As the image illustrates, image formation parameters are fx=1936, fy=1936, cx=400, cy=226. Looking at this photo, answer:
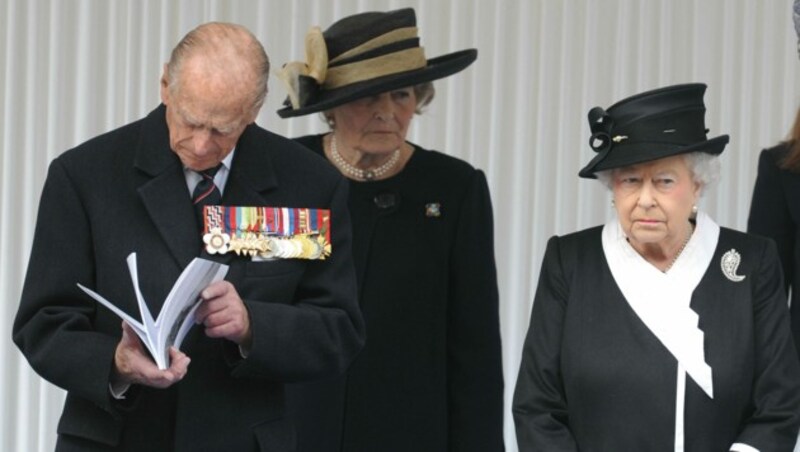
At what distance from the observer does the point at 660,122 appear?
4.73 m

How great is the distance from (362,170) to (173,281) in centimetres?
117

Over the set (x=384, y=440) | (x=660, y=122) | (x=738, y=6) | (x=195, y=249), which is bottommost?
(x=384, y=440)

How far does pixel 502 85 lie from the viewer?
6.79 m

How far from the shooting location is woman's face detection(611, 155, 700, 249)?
15.4ft

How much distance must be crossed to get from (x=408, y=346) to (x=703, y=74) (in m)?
2.04

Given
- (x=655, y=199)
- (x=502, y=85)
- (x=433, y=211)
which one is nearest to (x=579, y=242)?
(x=655, y=199)

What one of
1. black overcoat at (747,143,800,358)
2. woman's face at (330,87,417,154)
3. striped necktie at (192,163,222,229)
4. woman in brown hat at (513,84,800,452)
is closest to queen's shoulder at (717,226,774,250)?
woman in brown hat at (513,84,800,452)

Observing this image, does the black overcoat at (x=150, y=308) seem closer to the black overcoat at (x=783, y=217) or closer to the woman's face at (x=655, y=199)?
the woman's face at (x=655, y=199)

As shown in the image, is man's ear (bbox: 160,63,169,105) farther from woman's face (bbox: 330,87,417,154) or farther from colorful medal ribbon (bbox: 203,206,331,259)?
woman's face (bbox: 330,87,417,154)

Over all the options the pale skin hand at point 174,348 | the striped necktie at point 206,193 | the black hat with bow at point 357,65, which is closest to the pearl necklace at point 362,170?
the black hat with bow at point 357,65

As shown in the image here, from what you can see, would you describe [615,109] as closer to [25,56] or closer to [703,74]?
[703,74]

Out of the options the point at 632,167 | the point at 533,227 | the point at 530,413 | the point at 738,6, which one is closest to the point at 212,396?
the point at 530,413

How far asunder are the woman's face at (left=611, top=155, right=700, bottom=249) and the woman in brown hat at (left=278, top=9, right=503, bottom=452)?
0.62 metres

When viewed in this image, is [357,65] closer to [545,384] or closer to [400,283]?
[400,283]
